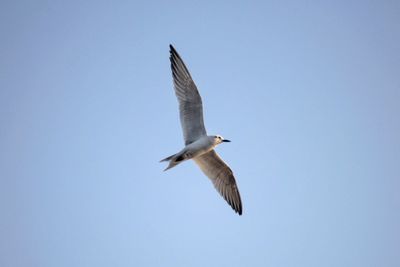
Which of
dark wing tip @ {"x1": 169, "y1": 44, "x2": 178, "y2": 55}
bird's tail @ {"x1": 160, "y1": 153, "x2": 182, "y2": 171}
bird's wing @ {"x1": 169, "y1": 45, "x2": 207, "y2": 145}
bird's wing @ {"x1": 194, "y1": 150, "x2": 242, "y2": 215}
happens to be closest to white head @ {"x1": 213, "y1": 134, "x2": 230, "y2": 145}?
bird's wing @ {"x1": 169, "y1": 45, "x2": 207, "y2": 145}

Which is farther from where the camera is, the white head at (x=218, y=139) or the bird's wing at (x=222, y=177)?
the bird's wing at (x=222, y=177)

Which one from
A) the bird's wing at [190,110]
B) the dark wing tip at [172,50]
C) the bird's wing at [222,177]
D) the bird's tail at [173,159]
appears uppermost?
the dark wing tip at [172,50]

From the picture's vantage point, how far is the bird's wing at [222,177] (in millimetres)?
12812

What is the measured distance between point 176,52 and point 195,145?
271 cm

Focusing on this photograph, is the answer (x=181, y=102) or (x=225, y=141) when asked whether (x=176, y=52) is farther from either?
(x=225, y=141)

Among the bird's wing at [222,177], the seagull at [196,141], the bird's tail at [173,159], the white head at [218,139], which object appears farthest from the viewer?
the bird's wing at [222,177]

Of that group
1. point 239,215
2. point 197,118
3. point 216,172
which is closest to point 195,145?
point 197,118

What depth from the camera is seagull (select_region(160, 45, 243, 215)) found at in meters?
11.7

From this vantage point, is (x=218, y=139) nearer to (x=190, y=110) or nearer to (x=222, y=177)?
(x=190, y=110)

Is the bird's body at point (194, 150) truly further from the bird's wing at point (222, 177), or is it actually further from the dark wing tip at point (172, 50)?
the dark wing tip at point (172, 50)

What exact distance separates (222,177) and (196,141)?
5.77ft

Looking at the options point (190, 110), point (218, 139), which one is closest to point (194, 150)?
point (218, 139)

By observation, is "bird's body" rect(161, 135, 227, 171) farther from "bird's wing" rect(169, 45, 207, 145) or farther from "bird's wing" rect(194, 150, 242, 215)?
"bird's wing" rect(194, 150, 242, 215)

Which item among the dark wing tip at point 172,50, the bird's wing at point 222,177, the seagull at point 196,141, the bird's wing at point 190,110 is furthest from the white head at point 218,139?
the dark wing tip at point 172,50
